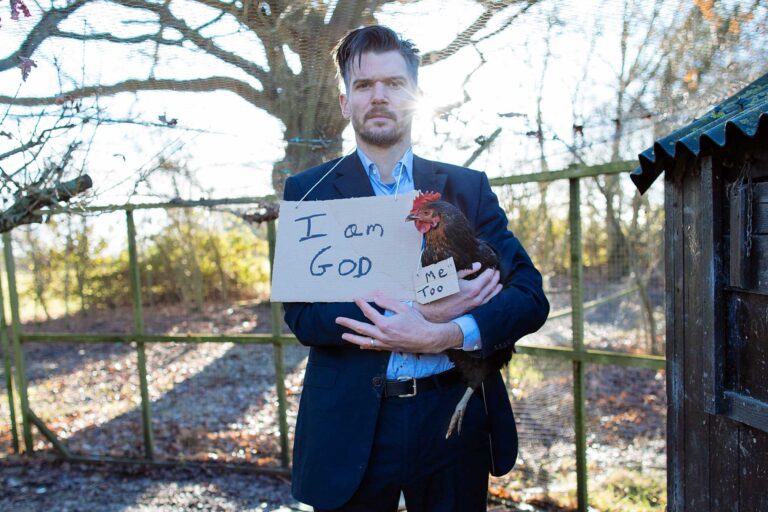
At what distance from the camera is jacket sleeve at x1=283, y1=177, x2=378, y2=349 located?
1.65m

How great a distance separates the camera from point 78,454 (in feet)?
15.5

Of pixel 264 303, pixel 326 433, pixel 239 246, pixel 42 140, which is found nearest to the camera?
pixel 326 433

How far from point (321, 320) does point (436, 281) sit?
0.36 meters

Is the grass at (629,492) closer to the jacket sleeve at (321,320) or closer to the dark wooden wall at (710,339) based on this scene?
the dark wooden wall at (710,339)

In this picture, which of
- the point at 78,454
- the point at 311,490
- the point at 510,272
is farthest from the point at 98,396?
the point at 510,272

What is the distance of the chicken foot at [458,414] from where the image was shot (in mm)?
1717

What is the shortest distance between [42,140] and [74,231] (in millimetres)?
7349

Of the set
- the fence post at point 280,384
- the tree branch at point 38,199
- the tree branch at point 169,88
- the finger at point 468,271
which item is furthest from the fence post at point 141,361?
the finger at point 468,271

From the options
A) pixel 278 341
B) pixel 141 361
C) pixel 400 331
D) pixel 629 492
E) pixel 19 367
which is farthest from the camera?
pixel 19 367

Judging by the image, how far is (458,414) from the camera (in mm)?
1723

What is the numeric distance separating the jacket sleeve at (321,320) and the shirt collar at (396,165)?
494 mm

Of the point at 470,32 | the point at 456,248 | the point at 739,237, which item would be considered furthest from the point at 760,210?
the point at 470,32

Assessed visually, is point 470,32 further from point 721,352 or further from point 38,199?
point 38,199

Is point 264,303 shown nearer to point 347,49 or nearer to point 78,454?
Result: point 78,454
